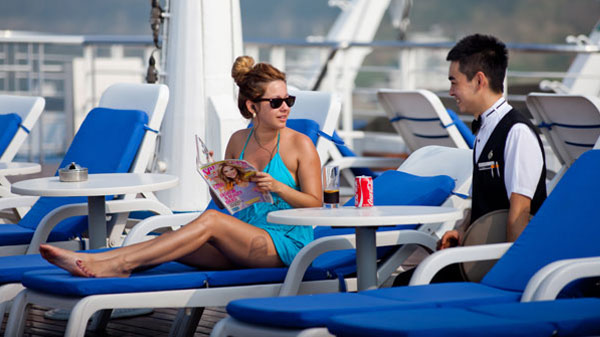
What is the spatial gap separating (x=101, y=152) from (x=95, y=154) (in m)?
0.04

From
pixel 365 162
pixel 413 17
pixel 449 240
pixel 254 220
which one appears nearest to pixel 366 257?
pixel 449 240

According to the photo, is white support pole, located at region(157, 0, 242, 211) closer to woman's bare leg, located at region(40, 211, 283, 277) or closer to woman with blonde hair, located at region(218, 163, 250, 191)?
woman's bare leg, located at region(40, 211, 283, 277)

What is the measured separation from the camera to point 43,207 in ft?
13.3

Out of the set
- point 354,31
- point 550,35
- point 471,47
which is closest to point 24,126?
point 471,47

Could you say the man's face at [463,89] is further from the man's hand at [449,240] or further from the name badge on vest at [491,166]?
the man's hand at [449,240]

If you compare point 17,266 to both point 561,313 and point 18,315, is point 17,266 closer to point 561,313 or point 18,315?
point 18,315

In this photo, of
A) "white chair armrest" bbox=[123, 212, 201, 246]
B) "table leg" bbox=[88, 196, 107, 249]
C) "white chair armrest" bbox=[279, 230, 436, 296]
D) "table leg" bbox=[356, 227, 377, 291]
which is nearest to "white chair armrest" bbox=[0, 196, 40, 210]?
"table leg" bbox=[88, 196, 107, 249]

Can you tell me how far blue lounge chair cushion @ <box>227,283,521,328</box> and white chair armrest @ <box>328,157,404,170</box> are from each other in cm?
241

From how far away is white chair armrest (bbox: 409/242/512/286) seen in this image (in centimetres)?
261

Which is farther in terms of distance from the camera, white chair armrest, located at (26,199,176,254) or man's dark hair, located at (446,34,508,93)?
white chair armrest, located at (26,199,176,254)

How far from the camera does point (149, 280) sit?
2.77 metres

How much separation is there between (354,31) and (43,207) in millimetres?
13036

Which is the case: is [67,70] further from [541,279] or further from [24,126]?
[541,279]

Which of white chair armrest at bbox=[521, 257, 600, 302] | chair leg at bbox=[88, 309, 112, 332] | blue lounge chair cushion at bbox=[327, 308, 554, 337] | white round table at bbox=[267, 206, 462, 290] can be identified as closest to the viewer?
blue lounge chair cushion at bbox=[327, 308, 554, 337]
